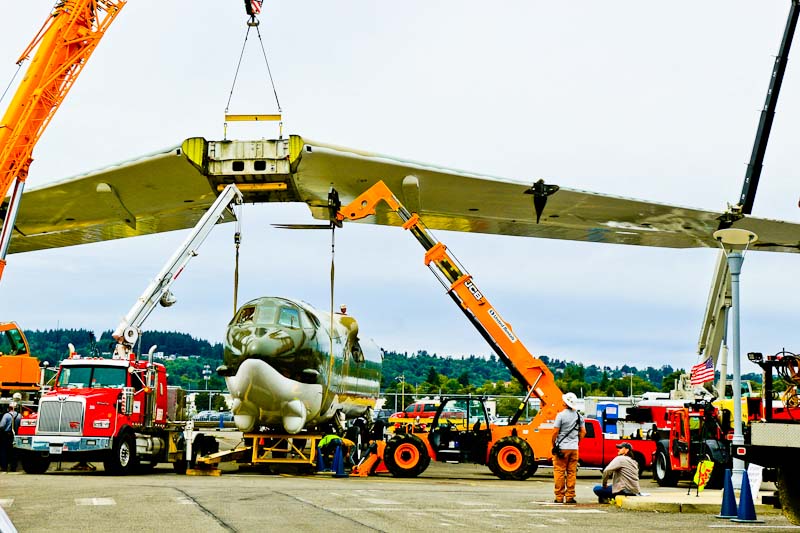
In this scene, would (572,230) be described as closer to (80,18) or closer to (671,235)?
(671,235)

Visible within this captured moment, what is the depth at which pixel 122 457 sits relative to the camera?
21688mm

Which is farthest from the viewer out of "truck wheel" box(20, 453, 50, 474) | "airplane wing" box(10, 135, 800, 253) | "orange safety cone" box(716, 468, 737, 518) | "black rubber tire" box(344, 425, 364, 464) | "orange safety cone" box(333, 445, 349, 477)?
"black rubber tire" box(344, 425, 364, 464)

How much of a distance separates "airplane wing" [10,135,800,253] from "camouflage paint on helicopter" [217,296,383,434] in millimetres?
2934

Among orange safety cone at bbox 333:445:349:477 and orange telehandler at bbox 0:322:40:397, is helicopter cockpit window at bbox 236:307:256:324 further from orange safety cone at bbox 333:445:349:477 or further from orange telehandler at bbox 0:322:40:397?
orange telehandler at bbox 0:322:40:397

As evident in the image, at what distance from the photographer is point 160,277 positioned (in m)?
22.1

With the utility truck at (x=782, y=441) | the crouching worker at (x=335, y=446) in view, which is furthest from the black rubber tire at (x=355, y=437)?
the utility truck at (x=782, y=441)

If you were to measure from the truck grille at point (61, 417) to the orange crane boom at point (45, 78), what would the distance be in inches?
255

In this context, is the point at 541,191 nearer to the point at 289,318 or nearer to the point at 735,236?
the point at 289,318

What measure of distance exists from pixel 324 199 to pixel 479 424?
21.0 feet

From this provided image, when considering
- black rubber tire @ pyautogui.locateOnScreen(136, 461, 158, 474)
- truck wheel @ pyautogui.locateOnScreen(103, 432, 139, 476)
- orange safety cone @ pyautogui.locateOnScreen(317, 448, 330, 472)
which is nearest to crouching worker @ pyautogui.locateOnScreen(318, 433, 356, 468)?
orange safety cone @ pyautogui.locateOnScreen(317, 448, 330, 472)

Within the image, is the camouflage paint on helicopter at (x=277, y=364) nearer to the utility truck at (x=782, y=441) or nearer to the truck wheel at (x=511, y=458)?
the truck wheel at (x=511, y=458)

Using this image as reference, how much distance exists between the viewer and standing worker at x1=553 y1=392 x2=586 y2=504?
15.4 meters

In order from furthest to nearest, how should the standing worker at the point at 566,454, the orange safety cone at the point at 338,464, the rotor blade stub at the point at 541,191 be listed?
the rotor blade stub at the point at 541,191
the orange safety cone at the point at 338,464
the standing worker at the point at 566,454

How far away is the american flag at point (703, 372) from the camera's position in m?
27.7
